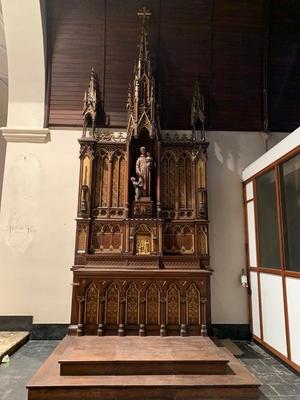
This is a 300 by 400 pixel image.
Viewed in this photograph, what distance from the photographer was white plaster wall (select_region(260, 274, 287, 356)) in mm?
3973

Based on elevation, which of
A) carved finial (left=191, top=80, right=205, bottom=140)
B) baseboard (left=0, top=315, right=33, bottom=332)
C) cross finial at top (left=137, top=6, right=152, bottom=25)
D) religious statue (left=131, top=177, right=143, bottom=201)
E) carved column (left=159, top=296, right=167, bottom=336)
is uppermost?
cross finial at top (left=137, top=6, right=152, bottom=25)

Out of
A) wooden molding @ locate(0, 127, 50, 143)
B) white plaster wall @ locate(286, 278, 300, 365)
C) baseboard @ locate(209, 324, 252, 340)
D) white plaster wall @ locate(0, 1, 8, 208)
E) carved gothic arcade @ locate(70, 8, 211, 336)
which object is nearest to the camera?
white plaster wall @ locate(286, 278, 300, 365)

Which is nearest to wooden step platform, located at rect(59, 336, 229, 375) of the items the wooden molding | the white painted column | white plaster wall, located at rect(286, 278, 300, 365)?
white plaster wall, located at rect(286, 278, 300, 365)

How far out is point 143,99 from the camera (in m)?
5.16

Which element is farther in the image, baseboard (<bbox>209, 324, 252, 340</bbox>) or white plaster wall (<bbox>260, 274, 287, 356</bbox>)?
baseboard (<bbox>209, 324, 252, 340</bbox>)

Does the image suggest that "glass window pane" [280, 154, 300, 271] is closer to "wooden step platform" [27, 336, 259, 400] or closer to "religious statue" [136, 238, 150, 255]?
"wooden step platform" [27, 336, 259, 400]

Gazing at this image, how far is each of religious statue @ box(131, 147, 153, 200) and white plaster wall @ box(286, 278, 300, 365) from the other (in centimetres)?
249

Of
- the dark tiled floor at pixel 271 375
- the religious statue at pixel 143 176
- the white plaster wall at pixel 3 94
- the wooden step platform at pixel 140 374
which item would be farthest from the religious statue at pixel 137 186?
the white plaster wall at pixel 3 94

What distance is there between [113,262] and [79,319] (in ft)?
3.16

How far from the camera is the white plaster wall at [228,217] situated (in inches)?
204

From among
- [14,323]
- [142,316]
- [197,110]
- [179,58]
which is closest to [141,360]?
[142,316]

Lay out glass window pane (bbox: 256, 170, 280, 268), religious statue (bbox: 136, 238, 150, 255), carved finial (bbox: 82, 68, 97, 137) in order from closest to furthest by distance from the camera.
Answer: glass window pane (bbox: 256, 170, 280, 268) < religious statue (bbox: 136, 238, 150, 255) < carved finial (bbox: 82, 68, 97, 137)

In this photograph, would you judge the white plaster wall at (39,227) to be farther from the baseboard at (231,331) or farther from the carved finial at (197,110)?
the baseboard at (231,331)

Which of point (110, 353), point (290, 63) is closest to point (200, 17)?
point (290, 63)
